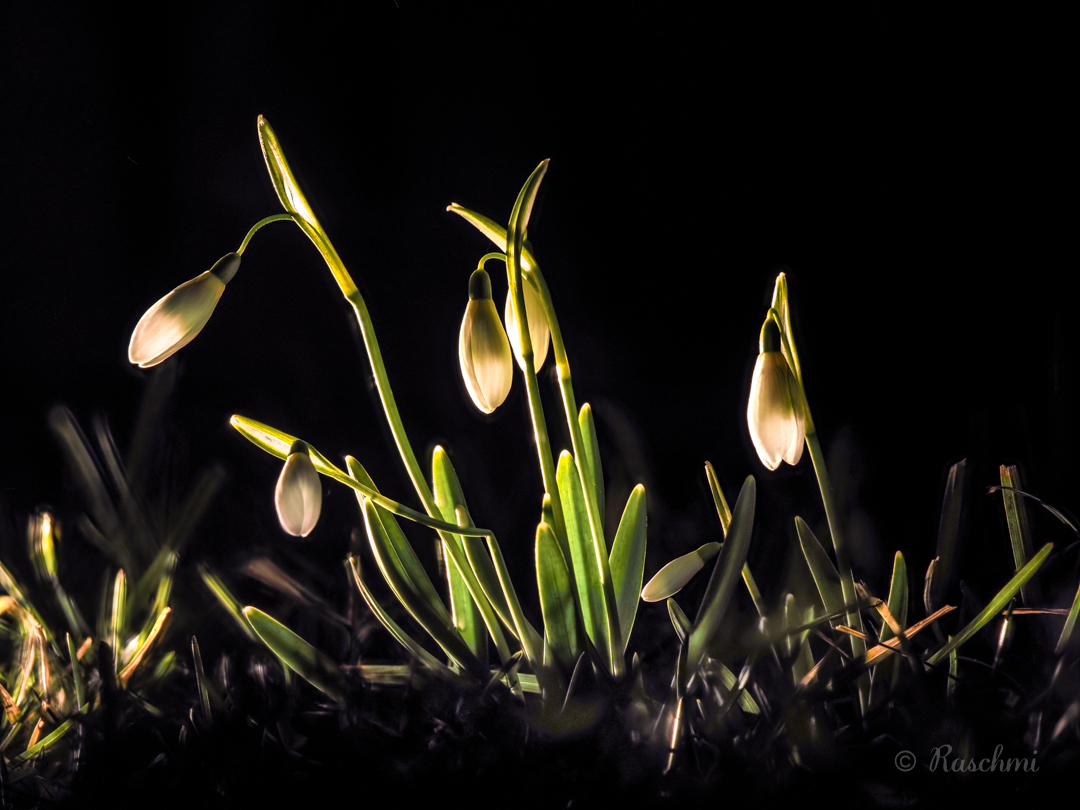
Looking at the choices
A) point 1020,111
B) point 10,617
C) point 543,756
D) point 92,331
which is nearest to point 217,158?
point 92,331

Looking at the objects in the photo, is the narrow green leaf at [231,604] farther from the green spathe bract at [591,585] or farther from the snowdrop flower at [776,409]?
the snowdrop flower at [776,409]

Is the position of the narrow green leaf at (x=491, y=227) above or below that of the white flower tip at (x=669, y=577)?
above

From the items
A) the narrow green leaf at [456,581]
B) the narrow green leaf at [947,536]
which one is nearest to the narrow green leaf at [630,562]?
Result: the narrow green leaf at [456,581]

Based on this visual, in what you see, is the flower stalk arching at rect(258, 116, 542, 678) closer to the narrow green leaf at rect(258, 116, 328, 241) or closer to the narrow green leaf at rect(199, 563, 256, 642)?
the narrow green leaf at rect(258, 116, 328, 241)

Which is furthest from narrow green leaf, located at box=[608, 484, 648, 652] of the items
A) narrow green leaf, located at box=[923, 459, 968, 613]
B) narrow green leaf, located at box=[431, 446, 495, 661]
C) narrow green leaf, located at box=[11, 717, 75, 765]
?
narrow green leaf, located at box=[11, 717, 75, 765]

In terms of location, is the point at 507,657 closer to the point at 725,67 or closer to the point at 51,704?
the point at 51,704

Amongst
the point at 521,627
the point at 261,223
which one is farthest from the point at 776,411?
the point at 261,223

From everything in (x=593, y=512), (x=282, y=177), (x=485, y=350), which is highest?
(x=282, y=177)

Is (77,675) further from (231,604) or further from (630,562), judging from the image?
(630,562)
